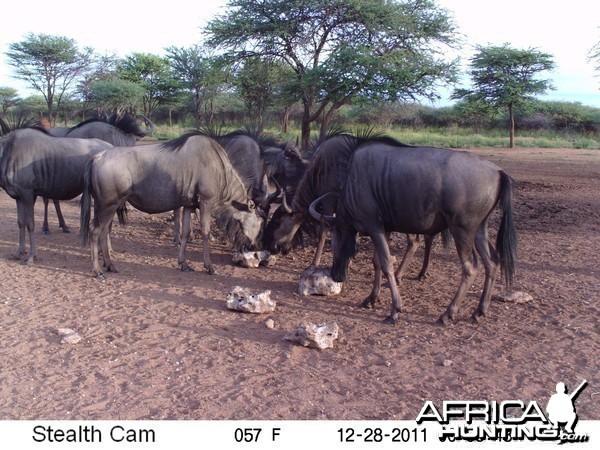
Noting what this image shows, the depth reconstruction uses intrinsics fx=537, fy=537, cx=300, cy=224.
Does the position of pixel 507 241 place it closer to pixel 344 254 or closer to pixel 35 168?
pixel 344 254

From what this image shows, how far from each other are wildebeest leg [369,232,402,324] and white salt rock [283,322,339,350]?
0.85 meters

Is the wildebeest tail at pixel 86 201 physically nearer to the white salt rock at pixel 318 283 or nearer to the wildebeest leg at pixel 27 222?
the wildebeest leg at pixel 27 222

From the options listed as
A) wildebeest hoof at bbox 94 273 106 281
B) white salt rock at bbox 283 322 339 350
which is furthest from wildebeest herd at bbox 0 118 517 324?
white salt rock at bbox 283 322 339 350

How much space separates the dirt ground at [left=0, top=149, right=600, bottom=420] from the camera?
3807mm

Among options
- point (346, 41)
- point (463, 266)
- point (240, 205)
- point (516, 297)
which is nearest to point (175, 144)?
point (240, 205)

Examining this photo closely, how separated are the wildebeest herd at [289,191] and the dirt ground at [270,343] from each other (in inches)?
14.7

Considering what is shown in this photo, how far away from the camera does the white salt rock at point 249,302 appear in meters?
5.55

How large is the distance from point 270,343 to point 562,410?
2.40m

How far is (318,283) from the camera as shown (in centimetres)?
620

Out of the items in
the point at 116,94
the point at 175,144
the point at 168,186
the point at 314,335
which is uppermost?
the point at 116,94

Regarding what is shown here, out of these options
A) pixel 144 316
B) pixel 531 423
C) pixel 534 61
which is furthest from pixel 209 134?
pixel 534 61

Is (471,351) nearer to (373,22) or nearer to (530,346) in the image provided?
(530,346)

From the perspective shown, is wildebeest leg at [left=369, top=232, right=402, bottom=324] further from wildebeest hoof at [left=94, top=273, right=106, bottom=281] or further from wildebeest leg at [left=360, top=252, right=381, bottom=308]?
wildebeest hoof at [left=94, top=273, right=106, bottom=281]

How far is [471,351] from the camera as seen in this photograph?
470 cm
